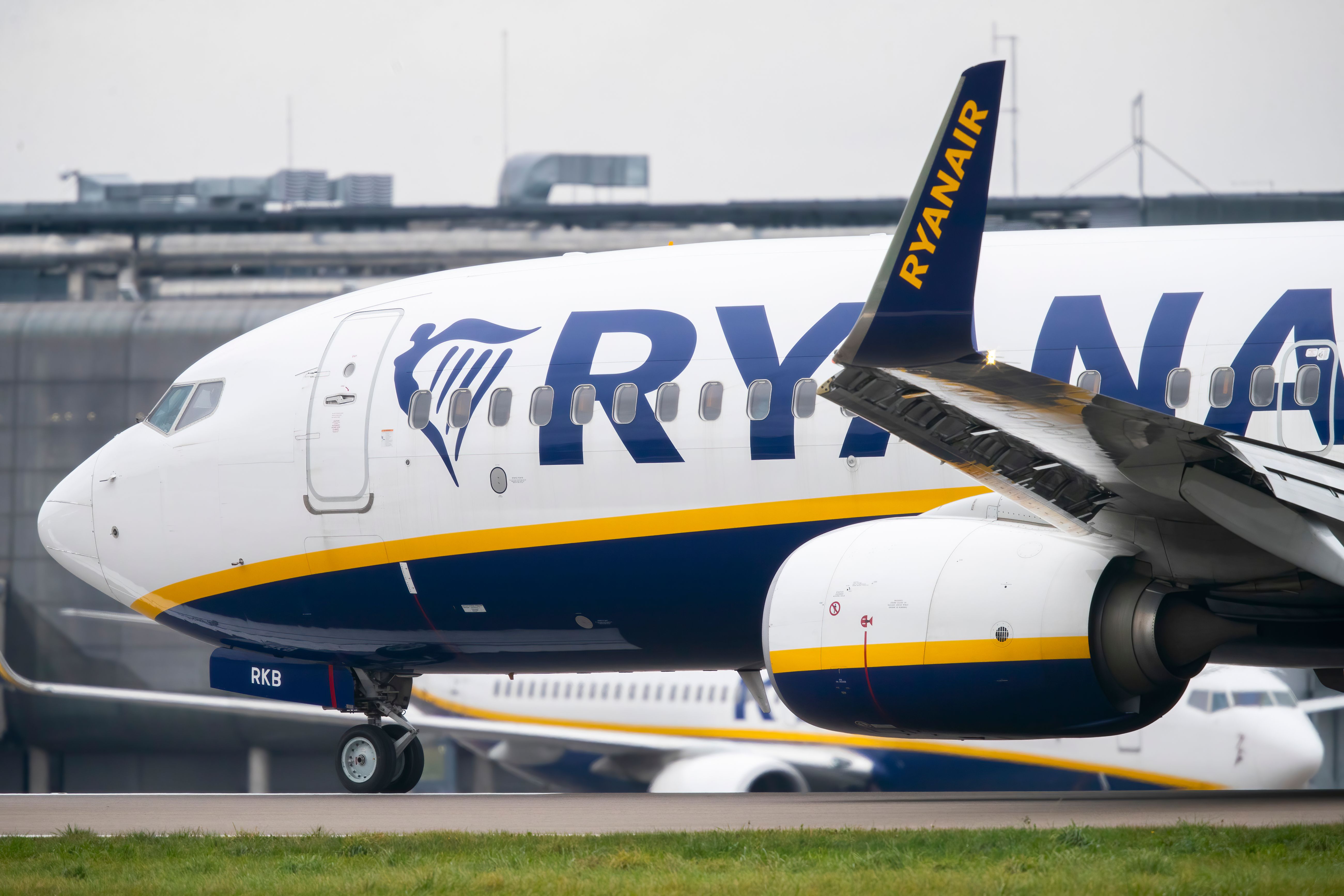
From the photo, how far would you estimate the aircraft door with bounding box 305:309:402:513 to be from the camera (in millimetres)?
12320

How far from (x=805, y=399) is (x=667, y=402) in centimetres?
110

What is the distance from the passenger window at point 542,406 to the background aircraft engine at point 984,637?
118 inches

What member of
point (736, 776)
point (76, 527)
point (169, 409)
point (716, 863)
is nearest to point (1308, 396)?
point (716, 863)

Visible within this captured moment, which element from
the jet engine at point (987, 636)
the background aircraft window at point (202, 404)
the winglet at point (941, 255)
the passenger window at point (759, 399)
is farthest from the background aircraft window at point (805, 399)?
the background aircraft window at point (202, 404)

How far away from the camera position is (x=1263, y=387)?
9.86 meters

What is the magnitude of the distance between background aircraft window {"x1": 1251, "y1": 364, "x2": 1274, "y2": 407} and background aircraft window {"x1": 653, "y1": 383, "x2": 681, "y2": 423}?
3979 mm

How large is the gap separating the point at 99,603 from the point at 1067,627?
3338 cm

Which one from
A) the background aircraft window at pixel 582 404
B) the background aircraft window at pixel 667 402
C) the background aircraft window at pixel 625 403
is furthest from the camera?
the background aircraft window at pixel 582 404

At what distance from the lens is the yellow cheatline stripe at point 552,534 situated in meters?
10.5

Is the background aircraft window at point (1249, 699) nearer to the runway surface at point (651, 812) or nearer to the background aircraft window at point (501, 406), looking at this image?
the runway surface at point (651, 812)

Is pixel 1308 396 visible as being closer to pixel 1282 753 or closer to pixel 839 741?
pixel 1282 753

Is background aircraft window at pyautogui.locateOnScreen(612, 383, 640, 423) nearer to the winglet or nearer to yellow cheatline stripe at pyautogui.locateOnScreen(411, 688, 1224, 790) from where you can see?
the winglet

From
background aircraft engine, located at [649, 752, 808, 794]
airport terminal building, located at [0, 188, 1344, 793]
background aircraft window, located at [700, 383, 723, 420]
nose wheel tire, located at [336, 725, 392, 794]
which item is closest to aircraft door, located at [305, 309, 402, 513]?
nose wheel tire, located at [336, 725, 392, 794]

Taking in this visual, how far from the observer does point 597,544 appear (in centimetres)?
1139
